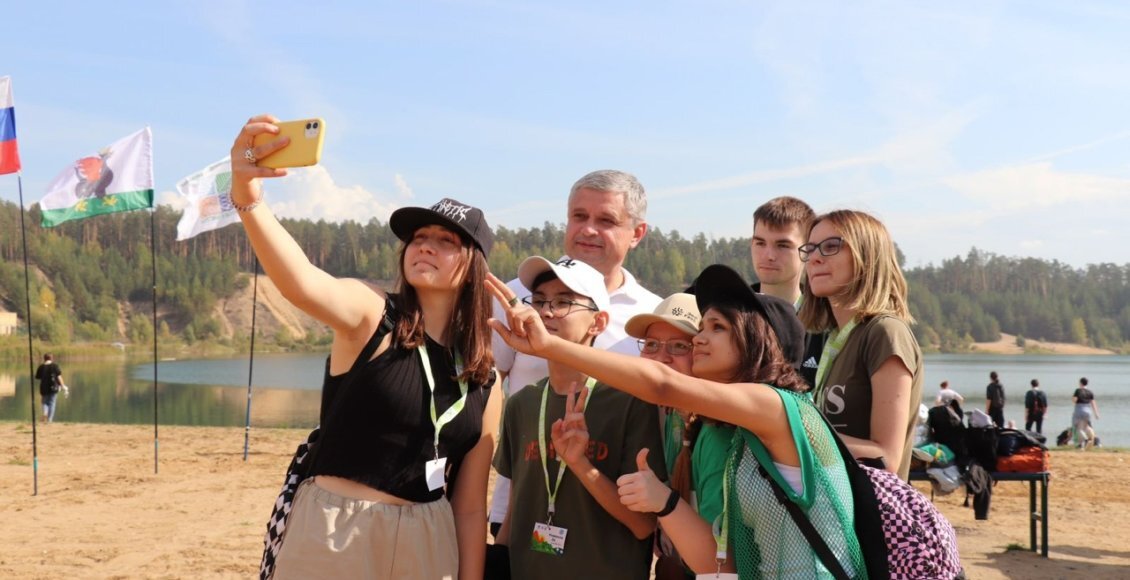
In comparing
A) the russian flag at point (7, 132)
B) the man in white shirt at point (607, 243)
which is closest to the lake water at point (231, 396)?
the russian flag at point (7, 132)

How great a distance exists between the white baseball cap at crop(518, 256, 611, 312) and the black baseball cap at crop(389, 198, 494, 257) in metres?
0.22

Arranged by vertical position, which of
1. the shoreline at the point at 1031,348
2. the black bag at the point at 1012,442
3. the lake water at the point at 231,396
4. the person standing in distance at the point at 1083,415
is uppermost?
the black bag at the point at 1012,442

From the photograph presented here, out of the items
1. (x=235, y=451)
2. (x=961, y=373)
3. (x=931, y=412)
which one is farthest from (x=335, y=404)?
(x=961, y=373)

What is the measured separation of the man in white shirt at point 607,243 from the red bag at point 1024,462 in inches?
222

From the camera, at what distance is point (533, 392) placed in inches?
129

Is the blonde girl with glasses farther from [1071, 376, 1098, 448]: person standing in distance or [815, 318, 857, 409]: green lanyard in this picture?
[1071, 376, 1098, 448]: person standing in distance

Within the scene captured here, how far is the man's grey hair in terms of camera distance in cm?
397

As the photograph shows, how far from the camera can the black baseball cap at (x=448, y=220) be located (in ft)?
9.41

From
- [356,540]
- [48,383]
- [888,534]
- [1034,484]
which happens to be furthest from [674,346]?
[48,383]

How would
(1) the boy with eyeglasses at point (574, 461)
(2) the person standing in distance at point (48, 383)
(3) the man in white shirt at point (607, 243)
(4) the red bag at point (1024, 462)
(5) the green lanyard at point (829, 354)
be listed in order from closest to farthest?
(1) the boy with eyeglasses at point (574, 461) < (5) the green lanyard at point (829, 354) < (3) the man in white shirt at point (607, 243) < (4) the red bag at point (1024, 462) < (2) the person standing in distance at point (48, 383)

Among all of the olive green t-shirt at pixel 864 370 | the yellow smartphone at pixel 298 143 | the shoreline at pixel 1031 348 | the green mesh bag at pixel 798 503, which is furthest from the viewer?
the shoreline at pixel 1031 348

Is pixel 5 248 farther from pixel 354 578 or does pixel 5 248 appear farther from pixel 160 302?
pixel 354 578

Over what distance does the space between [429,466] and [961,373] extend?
70.8m

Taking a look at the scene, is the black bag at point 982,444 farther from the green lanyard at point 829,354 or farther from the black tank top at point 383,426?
the black tank top at point 383,426
